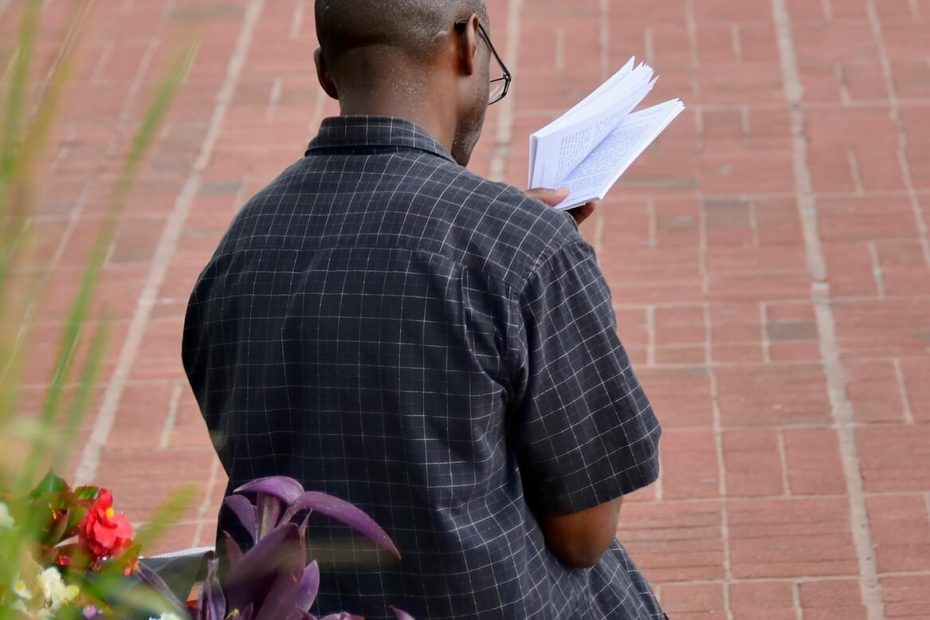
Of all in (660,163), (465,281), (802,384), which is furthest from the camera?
(660,163)

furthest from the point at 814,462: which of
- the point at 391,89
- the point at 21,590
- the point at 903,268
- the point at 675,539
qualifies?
the point at 21,590

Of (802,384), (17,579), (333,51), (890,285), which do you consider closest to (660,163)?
(890,285)

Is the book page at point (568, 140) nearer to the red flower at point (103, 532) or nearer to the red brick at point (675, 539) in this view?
the red flower at point (103, 532)

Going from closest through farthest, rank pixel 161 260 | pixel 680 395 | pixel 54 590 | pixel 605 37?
1. pixel 54 590
2. pixel 680 395
3. pixel 161 260
4. pixel 605 37

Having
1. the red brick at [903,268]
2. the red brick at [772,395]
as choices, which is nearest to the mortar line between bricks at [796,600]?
the red brick at [772,395]

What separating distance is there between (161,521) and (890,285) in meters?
3.60

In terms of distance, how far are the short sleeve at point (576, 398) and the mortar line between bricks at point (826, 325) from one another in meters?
1.57

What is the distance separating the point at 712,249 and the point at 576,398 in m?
2.91

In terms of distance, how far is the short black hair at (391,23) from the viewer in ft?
5.72

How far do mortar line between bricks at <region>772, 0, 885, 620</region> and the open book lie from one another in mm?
1474

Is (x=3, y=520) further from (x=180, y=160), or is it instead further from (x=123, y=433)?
(x=180, y=160)

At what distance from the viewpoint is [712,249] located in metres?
4.52

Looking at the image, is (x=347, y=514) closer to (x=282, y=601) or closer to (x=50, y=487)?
(x=282, y=601)

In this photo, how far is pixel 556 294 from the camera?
167 centimetres
